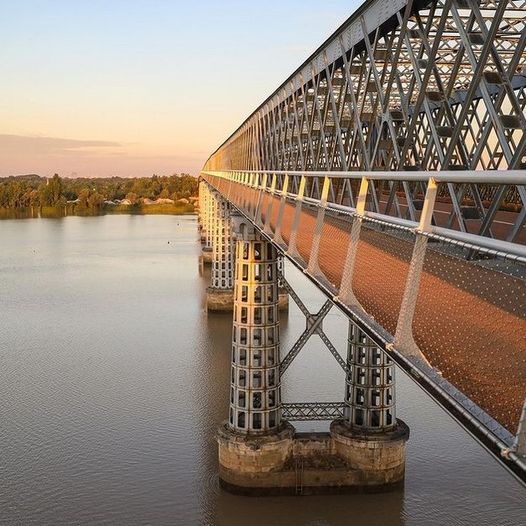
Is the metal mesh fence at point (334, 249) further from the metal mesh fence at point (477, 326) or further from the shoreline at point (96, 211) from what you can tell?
the shoreline at point (96, 211)

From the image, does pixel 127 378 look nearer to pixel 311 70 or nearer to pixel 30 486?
pixel 30 486

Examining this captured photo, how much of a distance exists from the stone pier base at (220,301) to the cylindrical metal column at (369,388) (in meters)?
20.9

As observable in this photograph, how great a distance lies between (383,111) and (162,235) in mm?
80909

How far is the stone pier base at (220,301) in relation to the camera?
123 ft

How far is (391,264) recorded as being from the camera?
6.48 meters

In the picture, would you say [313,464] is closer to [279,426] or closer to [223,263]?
[279,426]

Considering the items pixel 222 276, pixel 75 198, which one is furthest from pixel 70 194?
pixel 222 276

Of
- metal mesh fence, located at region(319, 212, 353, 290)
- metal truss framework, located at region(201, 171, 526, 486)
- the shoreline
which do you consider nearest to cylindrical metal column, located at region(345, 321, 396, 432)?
metal mesh fence, located at region(319, 212, 353, 290)

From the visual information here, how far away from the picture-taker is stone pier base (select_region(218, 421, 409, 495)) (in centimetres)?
1638

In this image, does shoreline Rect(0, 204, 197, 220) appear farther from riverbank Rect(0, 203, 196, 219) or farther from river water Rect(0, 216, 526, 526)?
river water Rect(0, 216, 526, 526)

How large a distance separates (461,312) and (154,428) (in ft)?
54.7

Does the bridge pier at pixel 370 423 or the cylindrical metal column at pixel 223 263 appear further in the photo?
the cylindrical metal column at pixel 223 263

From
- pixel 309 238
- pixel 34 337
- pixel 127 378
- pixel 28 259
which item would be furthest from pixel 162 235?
pixel 309 238

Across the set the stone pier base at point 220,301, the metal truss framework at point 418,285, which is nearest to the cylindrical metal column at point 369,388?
the metal truss framework at point 418,285
